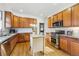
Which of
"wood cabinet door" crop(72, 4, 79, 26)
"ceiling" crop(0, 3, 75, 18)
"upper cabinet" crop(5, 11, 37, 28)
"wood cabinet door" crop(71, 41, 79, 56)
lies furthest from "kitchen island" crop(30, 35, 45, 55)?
"wood cabinet door" crop(72, 4, 79, 26)

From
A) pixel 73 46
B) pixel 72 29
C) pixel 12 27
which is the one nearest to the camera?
pixel 73 46

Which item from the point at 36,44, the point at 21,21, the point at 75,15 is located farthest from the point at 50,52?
the point at 21,21

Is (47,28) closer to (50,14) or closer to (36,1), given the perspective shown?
(50,14)

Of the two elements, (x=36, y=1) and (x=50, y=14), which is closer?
(x=36, y=1)

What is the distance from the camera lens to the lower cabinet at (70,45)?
2.77m

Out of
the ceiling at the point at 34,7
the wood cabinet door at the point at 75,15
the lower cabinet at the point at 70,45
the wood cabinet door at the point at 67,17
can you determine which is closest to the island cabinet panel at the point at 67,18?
the wood cabinet door at the point at 67,17

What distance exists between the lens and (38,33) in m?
2.79

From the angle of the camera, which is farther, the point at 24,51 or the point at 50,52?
the point at 24,51

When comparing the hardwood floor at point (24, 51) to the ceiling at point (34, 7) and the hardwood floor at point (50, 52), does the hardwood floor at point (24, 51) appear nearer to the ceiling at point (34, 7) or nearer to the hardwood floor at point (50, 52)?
the hardwood floor at point (50, 52)

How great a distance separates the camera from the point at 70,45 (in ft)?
10.6

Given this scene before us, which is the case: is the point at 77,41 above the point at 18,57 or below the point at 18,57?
above

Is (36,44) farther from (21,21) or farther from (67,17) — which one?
(67,17)

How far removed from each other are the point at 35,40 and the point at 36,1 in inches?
52.8

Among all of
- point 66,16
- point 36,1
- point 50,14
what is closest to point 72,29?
point 66,16
